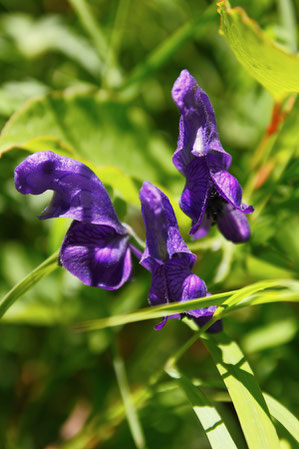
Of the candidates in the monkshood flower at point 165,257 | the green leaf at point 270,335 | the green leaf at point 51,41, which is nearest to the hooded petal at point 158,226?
the monkshood flower at point 165,257

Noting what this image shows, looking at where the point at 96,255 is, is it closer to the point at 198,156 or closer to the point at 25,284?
the point at 25,284

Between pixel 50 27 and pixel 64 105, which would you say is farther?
pixel 50 27

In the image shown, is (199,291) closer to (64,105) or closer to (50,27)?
(64,105)

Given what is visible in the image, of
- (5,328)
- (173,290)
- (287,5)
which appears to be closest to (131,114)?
(287,5)

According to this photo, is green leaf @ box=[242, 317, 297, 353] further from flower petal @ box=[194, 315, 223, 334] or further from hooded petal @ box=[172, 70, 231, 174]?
hooded petal @ box=[172, 70, 231, 174]

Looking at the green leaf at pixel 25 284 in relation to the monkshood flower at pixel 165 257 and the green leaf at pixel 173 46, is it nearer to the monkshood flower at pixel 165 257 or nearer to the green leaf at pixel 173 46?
the monkshood flower at pixel 165 257
